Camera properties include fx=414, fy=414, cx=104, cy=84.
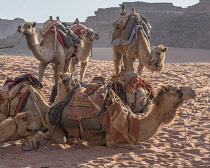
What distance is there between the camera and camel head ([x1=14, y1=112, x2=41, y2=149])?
516 cm

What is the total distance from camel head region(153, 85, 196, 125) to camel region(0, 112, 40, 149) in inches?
63.4

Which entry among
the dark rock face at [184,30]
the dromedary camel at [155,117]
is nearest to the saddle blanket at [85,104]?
the dromedary camel at [155,117]

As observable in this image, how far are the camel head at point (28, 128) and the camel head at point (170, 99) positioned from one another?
62.8 inches

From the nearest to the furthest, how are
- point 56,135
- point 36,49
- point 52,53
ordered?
1. point 56,135
2. point 36,49
3. point 52,53

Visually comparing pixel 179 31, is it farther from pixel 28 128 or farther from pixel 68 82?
pixel 28 128

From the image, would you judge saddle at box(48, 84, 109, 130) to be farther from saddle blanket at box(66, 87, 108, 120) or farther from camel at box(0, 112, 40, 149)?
camel at box(0, 112, 40, 149)

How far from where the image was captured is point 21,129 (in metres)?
5.16

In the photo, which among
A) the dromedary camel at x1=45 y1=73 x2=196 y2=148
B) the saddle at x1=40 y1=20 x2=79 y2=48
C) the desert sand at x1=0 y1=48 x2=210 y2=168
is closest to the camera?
the desert sand at x1=0 y1=48 x2=210 y2=168

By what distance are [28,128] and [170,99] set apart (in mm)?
1824

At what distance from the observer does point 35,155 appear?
5.16 metres

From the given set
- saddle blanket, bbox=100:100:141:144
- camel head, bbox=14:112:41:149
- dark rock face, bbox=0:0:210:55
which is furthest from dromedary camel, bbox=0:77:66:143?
dark rock face, bbox=0:0:210:55

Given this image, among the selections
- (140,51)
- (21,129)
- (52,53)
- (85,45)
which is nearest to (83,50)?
(85,45)

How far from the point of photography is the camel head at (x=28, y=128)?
5164 millimetres

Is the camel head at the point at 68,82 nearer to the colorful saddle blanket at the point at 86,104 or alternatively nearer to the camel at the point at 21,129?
the colorful saddle blanket at the point at 86,104
